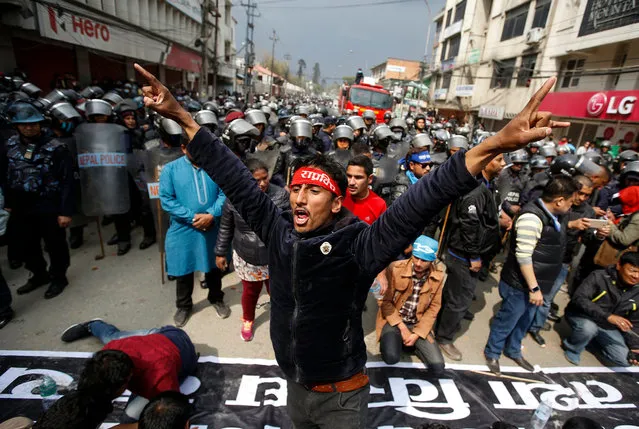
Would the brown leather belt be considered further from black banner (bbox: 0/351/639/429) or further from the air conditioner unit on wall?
the air conditioner unit on wall

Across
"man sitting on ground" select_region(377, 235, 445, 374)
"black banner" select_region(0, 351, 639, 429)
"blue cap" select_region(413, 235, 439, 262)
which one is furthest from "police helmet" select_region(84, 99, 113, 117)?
"blue cap" select_region(413, 235, 439, 262)

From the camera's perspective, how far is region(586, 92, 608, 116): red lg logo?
14.8m

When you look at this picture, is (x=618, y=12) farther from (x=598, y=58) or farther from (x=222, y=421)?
(x=222, y=421)

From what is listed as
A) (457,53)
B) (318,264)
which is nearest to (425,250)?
(318,264)

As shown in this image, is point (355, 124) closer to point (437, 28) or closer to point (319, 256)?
point (319, 256)

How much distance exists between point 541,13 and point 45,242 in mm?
26751

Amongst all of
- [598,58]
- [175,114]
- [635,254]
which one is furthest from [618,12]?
[175,114]

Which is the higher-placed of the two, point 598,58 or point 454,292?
point 598,58

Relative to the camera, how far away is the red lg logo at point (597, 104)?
1475 centimetres

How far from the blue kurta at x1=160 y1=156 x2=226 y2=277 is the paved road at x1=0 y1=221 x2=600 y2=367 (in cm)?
69

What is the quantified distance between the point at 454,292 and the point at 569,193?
1366mm

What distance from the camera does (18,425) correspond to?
1.90 metres

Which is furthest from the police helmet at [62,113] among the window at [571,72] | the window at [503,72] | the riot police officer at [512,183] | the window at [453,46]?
the window at [453,46]

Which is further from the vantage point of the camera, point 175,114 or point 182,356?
point 182,356
